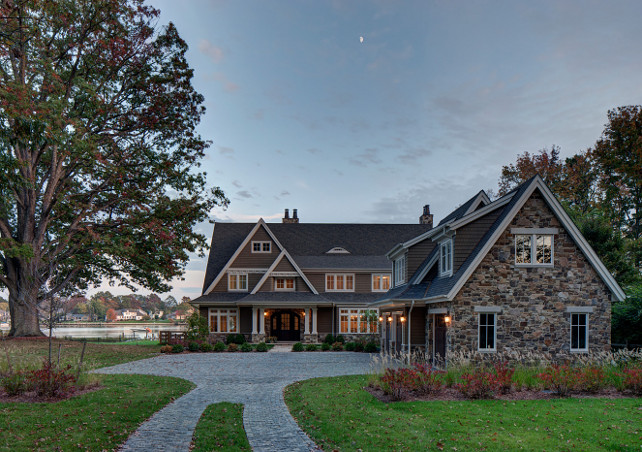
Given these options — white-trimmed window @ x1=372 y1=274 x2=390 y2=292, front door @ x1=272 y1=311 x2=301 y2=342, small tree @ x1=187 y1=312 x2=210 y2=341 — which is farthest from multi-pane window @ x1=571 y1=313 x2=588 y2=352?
front door @ x1=272 y1=311 x2=301 y2=342

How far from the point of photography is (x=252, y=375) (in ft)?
58.6

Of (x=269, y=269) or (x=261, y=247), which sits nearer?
(x=269, y=269)

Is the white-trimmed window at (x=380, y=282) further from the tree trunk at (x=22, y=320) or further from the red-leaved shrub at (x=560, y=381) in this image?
the red-leaved shrub at (x=560, y=381)

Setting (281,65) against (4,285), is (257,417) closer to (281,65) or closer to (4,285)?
(281,65)

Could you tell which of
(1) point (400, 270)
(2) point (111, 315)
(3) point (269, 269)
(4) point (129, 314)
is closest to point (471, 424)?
(1) point (400, 270)

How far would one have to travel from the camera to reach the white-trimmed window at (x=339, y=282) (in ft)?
117

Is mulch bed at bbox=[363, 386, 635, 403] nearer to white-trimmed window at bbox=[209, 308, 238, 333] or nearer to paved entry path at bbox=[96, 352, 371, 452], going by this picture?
paved entry path at bbox=[96, 352, 371, 452]

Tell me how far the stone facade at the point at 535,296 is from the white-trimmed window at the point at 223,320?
800 inches

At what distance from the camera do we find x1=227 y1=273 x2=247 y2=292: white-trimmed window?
3491 cm

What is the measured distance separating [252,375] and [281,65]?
1373 cm

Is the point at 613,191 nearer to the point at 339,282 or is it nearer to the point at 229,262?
the point at 339,282

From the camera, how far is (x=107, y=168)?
24.2 meters

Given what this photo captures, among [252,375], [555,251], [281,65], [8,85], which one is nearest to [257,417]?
[252,375]

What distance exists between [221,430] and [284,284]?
25397 millimetres
